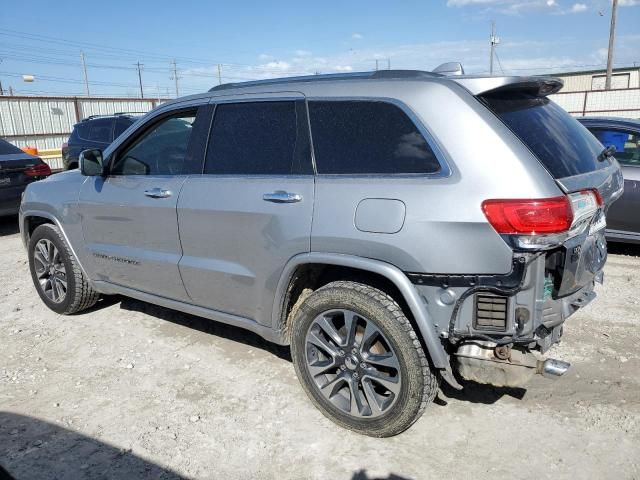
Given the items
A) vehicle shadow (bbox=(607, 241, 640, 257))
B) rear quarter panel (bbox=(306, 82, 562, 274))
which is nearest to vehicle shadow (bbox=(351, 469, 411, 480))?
rear quarter panel (bbox=(306, 82, 562, 274))

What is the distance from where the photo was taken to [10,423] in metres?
3.20

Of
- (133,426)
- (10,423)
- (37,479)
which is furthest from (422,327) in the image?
(10,423)

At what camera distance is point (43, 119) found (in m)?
18.8

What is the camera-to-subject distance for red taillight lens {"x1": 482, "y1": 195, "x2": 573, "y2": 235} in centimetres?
240

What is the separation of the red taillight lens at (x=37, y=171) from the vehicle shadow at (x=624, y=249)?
27.8ft

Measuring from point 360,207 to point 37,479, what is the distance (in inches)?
84.1

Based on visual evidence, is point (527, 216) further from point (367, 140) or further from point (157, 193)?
point (157, 193)

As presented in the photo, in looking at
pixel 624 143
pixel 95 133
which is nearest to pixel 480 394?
pixel 624 143

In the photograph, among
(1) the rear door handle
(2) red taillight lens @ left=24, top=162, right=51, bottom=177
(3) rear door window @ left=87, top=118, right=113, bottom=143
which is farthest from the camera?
(3) rear door window @ left=87, top=118, right=113, bottom=143

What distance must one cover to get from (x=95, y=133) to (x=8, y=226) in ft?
11.5

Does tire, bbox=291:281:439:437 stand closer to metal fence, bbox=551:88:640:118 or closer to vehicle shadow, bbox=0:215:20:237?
vehicle shadow, bbox=0:215:20:237

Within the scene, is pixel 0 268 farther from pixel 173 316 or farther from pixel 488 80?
pixel 488 80

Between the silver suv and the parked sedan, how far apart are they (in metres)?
5.62

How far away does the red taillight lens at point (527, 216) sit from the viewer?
240 centimetres
